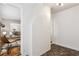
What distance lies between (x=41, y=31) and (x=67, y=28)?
17.1 inches

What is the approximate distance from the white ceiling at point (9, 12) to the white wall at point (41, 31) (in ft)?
0.93

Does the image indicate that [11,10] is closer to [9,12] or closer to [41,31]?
[9,12]

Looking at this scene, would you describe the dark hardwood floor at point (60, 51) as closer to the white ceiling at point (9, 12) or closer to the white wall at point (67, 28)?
the white wall at point (67, 28)

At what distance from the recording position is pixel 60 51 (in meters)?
1.41

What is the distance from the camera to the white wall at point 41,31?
143 centimetres

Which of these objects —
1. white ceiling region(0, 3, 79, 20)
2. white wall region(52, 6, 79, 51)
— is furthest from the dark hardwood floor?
white ceiling region(0, 3, 79, 20)

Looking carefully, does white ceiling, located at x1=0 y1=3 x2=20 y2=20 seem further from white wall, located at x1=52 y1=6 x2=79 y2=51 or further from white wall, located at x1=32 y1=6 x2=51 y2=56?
white wall, located at x1=52 y1=6 x2=79 y2=51

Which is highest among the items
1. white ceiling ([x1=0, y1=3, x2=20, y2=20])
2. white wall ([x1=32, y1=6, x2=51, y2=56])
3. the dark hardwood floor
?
→ white ceiling ([x1=0, y1=3, x2=20, y2=20])

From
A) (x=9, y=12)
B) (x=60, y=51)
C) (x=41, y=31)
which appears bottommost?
(x=60, y=51)

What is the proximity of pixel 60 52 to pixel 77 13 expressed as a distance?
66cm

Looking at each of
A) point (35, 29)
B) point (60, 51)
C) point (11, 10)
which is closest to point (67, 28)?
point (60, 51)

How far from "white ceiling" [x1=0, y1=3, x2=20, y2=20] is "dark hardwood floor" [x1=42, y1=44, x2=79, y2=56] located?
2.33ft

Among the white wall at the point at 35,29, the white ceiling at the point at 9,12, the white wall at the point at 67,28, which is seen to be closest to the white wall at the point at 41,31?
the white wall at the point at 35,29

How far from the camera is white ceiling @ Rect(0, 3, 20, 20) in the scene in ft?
4.12
